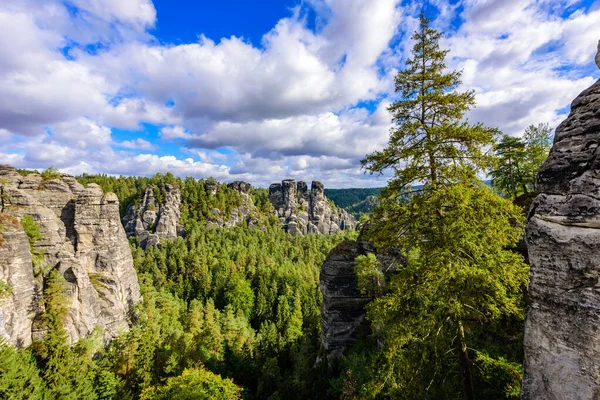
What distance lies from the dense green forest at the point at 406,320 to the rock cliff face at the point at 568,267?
84 centimetres

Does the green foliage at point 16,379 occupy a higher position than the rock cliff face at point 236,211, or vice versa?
the rock cliff face at point 236,211

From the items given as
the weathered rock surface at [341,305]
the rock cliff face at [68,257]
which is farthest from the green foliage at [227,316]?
the rock cliff face at [68,257]

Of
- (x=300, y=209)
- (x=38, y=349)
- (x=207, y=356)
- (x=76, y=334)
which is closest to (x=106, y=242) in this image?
(x=76, y=334)

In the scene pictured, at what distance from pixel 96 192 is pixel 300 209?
320 feet

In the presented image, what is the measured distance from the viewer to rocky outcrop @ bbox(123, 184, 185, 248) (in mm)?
77812

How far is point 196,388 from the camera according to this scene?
17109 mm

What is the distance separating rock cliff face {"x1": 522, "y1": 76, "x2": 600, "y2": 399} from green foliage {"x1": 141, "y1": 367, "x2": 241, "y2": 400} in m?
18.0

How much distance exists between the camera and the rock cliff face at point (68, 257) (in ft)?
64.2

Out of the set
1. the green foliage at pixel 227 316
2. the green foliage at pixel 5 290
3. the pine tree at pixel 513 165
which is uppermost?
the pine tree at pixel 513 165

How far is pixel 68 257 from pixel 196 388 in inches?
722

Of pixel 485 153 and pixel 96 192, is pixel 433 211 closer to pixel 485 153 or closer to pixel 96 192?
pixel 485 153

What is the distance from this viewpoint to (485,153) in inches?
272

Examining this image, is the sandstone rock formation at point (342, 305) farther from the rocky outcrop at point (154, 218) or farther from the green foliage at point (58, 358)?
the rocky outcrop at point (154, 218)

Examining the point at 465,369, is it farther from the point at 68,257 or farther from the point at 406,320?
the point at 68,257
